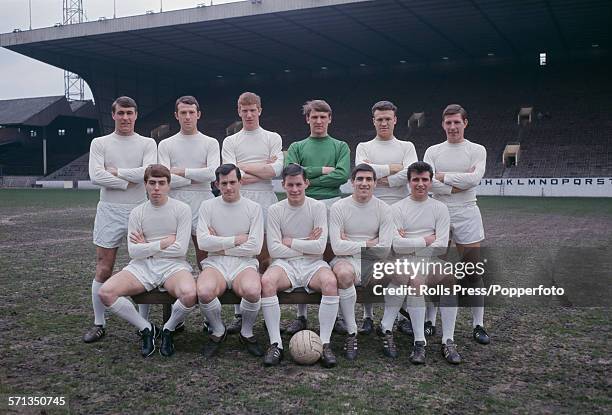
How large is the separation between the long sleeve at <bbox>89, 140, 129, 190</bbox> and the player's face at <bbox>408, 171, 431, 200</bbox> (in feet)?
8.69

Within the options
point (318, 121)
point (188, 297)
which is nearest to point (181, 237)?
point (188, 297)

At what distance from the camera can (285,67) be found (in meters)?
40.1

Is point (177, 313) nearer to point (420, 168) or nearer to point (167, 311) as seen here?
point (167, 311)

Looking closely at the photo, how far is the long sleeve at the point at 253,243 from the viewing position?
483 centimetres

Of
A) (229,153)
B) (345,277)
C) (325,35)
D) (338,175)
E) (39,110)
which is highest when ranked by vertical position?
(325,35)

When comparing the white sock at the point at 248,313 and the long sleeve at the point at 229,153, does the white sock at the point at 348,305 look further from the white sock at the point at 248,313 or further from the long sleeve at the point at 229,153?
the long sleeve at the point at 229,153

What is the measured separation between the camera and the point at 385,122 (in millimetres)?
5207

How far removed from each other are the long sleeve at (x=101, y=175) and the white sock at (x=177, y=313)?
1.30m

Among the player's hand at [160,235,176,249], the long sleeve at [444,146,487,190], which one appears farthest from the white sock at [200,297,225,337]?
the long sleeve at [444,146,487,190]

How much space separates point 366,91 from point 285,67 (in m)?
6.16

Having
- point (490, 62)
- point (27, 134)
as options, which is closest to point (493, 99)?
point (490, 62)

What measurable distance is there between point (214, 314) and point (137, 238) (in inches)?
37.8

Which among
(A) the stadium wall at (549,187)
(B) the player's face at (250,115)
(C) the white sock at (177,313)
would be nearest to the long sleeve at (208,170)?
(B) the player's face at (250,115)

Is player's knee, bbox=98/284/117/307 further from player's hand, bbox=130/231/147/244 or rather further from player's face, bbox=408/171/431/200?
player's face, bbox=408/171/431/200
